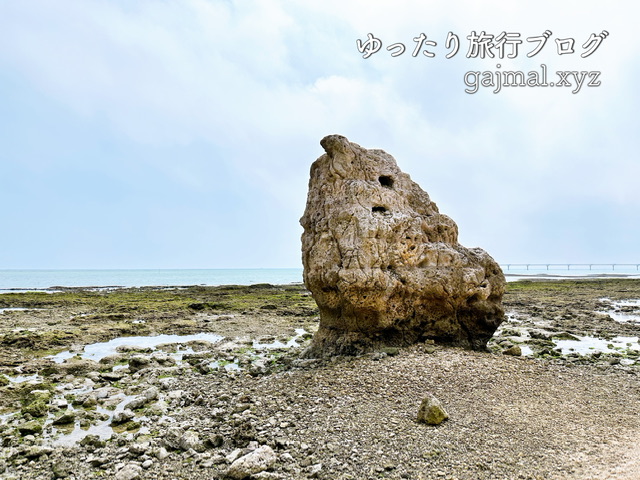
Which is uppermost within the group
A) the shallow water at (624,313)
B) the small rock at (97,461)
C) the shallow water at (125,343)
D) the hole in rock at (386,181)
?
the hole in rock at (386,181)

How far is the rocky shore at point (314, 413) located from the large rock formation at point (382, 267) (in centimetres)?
106

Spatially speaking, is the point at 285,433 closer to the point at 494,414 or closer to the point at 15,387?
the point at 494,414

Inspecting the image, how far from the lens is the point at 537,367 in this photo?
1017 centimetres

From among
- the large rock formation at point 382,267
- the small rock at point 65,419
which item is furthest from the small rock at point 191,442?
the large rock formation at point 382,267

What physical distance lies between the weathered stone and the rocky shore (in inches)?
6.5

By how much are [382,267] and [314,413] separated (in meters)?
5.26

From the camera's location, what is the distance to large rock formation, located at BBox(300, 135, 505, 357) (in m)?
11.5

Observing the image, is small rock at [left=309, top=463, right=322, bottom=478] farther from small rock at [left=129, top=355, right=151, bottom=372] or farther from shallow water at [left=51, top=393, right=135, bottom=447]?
small rock at [left=129, top=355, right=151, bottom=372]

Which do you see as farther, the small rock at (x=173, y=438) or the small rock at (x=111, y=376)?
the small rock at (x=111, y=376)

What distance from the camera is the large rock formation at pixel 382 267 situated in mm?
11469

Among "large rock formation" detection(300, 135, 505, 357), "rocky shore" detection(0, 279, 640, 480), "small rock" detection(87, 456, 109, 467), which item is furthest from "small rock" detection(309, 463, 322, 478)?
"large rock formation" detection(300, 135, 505, 357)

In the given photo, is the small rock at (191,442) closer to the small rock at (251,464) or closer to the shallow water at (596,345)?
the small rock at (251,464)

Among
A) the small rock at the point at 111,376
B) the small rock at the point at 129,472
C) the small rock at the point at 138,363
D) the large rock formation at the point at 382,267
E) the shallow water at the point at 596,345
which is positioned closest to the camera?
the small rock at the point at 129,472

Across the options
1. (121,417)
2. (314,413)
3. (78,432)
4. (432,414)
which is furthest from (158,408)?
(432,414)
